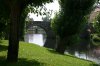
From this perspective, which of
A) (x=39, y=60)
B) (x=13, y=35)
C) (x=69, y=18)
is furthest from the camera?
(x=69, y=18)

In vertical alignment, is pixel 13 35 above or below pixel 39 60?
above

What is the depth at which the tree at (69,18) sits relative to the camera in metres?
29.1

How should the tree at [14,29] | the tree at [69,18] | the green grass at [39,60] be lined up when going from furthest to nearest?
1. the tree at [69,18]
2. the green grass at [39,60]
3. the tree at [14,29]

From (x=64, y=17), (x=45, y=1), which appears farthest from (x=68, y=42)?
(x=45, y=1)

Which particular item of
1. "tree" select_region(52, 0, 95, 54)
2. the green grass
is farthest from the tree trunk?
"tree" select_region(52, 0, 95, 54)

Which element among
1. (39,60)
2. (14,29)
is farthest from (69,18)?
(14,29)

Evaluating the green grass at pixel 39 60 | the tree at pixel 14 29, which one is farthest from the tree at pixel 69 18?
the tree at pixel 14 29

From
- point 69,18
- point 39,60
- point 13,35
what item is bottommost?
point 39,60

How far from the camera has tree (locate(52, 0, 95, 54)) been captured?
2906 centimetres

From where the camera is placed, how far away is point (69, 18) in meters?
30.5

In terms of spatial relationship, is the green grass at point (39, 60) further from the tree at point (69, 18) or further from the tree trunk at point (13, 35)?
the tree at point (69, 18)

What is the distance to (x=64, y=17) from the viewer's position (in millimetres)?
31266

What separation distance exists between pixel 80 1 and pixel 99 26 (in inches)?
129

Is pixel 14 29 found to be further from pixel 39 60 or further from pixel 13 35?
pixel 39 60
